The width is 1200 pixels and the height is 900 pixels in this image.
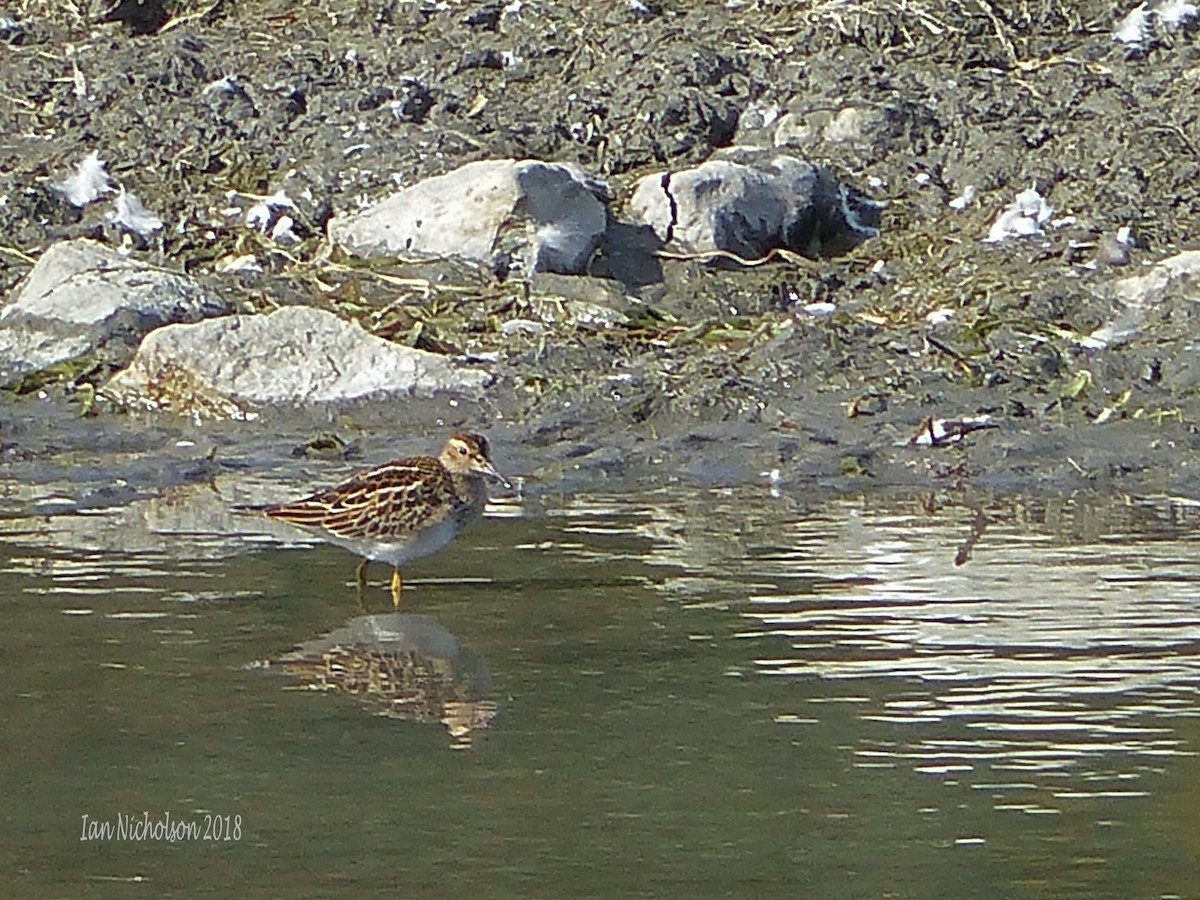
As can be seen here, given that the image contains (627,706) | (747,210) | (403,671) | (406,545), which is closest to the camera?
(627,706)

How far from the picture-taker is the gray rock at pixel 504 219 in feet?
45.3

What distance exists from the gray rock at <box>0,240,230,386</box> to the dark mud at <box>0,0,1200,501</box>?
0.85 ft

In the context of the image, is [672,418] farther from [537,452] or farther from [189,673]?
[189,673]

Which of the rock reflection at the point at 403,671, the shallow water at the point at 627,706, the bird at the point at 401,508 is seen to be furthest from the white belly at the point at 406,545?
the rock reflection at the point at 403,671

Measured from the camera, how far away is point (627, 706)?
7.41 metres

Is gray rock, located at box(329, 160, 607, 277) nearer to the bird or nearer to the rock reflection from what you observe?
the bird

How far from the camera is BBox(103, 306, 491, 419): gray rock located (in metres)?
12.8

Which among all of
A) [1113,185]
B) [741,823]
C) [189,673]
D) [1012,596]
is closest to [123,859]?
[741,823]

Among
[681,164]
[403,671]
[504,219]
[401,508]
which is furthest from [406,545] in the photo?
[681,164]

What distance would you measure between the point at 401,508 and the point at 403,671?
142 centimetres

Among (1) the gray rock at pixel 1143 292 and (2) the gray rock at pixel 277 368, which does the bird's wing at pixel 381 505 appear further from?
(1) the gray rock at pixel 1143 292

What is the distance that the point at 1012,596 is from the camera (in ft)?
28.6

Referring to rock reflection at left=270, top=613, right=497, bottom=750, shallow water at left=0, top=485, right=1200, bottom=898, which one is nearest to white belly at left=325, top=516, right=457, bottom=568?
shallow water at left=0, top=485, right=1200, bottom=898

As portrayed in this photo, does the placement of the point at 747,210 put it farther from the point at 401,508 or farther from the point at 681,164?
the point at 401,508
